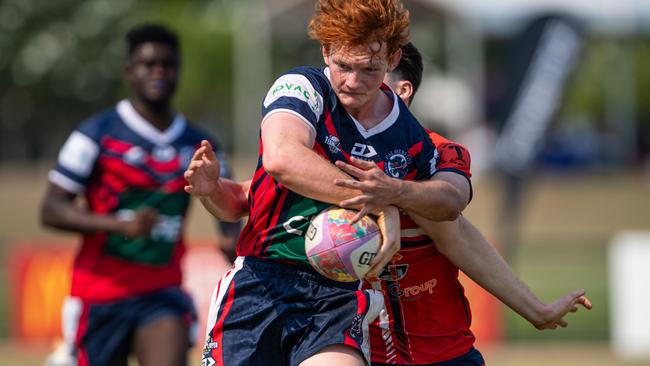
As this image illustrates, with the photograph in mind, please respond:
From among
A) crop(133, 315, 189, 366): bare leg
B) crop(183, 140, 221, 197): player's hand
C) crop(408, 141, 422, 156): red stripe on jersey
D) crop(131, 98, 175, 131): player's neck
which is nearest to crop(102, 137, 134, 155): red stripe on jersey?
crop(131, 98, 175, 131): player's neck

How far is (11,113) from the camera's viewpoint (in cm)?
4022

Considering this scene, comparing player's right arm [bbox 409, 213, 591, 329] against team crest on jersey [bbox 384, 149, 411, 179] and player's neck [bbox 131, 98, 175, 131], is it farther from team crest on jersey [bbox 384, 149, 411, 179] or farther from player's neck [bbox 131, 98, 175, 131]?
player's neck [bbox 131, 98, 175, 131]

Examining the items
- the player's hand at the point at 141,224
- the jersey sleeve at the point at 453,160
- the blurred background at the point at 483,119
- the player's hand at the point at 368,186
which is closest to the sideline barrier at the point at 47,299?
the blurred background at the point at 483,119

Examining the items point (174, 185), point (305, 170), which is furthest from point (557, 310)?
point (174, 185)

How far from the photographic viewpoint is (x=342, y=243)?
13.8 ft

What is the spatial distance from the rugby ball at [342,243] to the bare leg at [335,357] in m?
0.31

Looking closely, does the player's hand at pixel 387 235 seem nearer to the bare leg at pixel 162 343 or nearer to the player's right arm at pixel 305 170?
the player's right arm at pixel 305 170

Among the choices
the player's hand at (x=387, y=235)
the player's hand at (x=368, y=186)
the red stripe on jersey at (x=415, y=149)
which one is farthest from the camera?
the red stripe on jersey at (x=415, y=149)

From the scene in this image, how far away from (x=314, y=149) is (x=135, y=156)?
2654mm

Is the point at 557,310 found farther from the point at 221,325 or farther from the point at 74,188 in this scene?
the point at 74,188

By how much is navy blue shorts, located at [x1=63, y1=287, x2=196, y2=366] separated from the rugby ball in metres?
2.52

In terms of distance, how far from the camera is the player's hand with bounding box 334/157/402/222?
4137 mm

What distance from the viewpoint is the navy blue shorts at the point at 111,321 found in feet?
21.7

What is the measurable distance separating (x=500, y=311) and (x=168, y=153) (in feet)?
24.6
